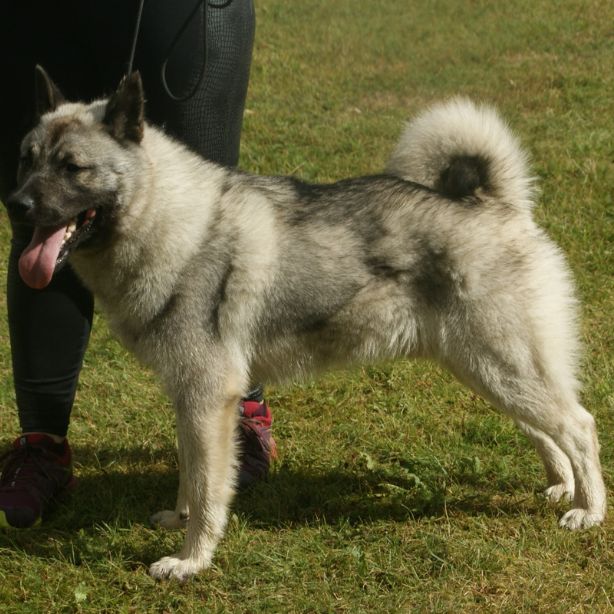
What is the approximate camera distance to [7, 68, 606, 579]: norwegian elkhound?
2609 mm

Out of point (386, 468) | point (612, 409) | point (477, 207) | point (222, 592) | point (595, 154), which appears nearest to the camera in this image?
point (222, 592)

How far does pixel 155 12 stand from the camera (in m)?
2.73

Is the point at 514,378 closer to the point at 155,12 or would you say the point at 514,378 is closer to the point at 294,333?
the point at 294,333

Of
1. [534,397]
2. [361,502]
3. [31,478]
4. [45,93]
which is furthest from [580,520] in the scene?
[45,93]

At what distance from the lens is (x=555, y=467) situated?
309 cm

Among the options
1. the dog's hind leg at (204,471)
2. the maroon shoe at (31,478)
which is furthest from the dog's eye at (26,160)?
the maroon shoe at (31,478)

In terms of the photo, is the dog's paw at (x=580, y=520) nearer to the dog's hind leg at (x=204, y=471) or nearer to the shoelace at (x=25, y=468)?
the dog's hind leg at (x=204, y=471)

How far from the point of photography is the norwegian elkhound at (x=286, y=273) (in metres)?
2.61

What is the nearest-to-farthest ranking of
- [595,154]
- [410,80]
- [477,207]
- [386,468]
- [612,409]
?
[477,207], [386,468], [612,409], [595,154], [410,80]

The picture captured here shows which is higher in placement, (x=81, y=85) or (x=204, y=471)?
(x=81, y=85)

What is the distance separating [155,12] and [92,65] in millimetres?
297

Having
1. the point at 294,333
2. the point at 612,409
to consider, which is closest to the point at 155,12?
the point at 294,333

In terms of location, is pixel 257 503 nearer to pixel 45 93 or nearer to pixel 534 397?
pixel 534 397

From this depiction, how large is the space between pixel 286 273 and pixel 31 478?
1130 millimetres
